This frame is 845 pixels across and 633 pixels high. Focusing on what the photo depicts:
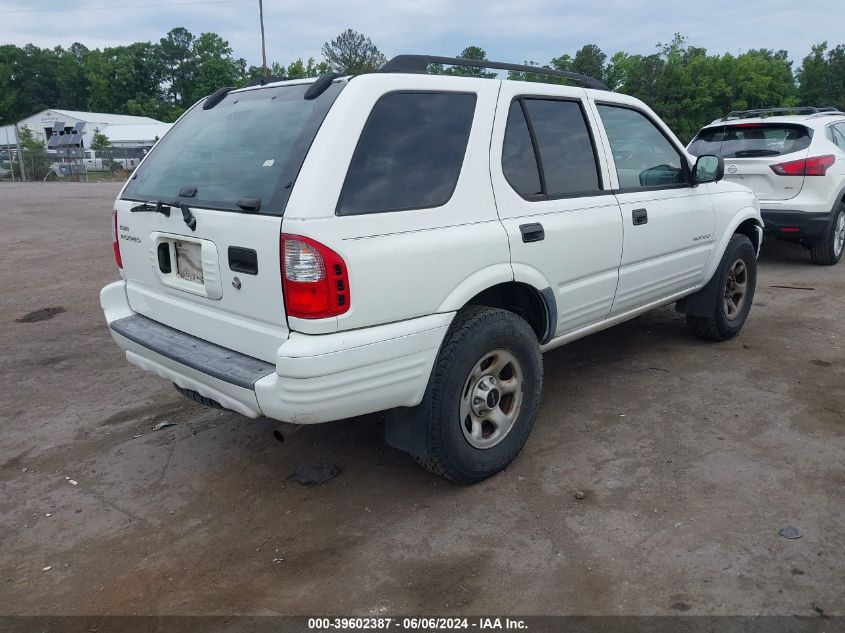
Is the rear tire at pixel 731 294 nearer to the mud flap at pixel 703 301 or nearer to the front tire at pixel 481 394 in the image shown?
the mud flap at pixel 703 301

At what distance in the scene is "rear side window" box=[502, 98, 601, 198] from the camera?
3.51 meters

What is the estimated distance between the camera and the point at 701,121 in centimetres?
4756

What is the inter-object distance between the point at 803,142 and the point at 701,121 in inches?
1730

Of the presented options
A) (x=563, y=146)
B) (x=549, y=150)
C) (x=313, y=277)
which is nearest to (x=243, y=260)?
(x=313, y=277)

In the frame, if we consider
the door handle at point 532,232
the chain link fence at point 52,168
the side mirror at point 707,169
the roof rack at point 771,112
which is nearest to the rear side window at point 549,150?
the door handle at point 532,232

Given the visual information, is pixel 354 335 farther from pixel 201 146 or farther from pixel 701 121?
pixel 701 121

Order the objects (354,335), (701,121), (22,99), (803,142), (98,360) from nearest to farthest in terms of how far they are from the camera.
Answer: (354,335)
(98,360)
(803,142)
(701,121)
(22,99)

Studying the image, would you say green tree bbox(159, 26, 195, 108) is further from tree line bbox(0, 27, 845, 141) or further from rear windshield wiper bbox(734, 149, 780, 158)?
rear windshield wiper bbox(734, 149, 780, 158)

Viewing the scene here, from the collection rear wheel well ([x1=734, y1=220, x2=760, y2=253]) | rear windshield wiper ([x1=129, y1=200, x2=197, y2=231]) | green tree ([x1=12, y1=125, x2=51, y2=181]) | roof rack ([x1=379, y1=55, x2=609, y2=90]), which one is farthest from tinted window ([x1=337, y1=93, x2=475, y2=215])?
green tree ([x1=12, y1=125, x2=51, y2=181])

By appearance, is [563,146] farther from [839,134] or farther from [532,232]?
[839,134]

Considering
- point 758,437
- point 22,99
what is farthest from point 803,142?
point 22,99

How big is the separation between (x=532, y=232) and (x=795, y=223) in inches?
229

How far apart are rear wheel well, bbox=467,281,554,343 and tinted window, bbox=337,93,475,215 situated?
659mm

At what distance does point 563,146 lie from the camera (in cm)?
382
